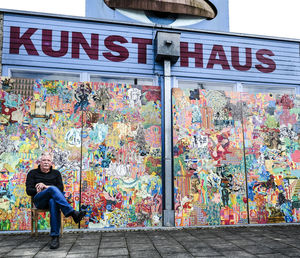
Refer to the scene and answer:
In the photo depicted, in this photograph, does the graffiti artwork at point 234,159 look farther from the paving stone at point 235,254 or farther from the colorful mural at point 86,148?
the paving stone at point 235,254

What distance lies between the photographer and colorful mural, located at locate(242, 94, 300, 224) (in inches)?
217

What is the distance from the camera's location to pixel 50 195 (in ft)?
13.3

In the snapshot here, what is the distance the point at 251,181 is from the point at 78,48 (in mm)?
4729

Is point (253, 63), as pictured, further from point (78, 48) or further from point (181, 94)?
point (78, 48)

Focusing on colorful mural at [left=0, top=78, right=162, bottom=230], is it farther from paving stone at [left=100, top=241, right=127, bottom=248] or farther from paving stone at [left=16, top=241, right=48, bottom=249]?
paving stone at [left=100, top=241, right=127, bottom=248]

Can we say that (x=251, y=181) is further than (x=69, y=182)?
Yes

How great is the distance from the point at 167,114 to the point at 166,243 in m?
2.54

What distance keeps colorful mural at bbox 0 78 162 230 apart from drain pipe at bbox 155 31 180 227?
0.51ft

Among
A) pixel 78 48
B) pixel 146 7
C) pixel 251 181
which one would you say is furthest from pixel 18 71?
pixel 251 181

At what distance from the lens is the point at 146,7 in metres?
6.89

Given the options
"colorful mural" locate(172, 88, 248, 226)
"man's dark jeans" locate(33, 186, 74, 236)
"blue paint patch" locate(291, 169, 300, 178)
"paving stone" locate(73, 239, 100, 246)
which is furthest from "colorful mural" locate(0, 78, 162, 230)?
"blue paint patch" locate(291, 169, 300, 178)

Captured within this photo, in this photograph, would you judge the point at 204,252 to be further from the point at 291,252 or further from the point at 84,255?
the point at 84,255

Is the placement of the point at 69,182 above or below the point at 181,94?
below

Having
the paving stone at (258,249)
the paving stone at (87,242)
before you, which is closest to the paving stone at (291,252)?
the paving stone at (258,249)
